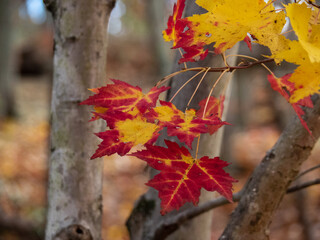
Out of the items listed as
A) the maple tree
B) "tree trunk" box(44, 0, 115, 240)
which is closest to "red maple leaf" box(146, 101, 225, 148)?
the maple tree

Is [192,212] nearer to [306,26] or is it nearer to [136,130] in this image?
[136,130]

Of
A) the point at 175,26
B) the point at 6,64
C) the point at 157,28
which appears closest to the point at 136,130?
the point at 175,26

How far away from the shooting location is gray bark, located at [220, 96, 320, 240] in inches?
35.2

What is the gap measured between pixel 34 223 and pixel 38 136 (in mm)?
3053

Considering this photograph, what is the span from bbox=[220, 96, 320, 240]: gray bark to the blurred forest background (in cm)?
31

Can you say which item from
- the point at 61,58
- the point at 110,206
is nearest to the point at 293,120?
the point at 61,58

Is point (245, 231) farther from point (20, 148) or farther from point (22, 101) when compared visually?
point (22, 101)

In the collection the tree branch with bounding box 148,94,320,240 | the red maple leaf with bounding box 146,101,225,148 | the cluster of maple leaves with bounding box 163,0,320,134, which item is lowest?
the tree branch with bounding box 148,94,320,240

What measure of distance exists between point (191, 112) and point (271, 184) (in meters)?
0.40

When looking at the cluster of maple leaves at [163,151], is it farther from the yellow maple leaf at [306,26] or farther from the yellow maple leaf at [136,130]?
the yellow maple leaf at [306,26]

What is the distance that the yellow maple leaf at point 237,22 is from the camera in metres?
0.56

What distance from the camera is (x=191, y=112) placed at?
651 millimetres

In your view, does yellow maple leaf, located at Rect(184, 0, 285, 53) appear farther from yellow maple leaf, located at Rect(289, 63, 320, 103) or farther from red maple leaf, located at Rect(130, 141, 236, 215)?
red maple leaf, located at Rect(130, 141, 236, 215)

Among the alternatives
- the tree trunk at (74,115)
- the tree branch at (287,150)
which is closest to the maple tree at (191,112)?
the tree branch at (287,150)
